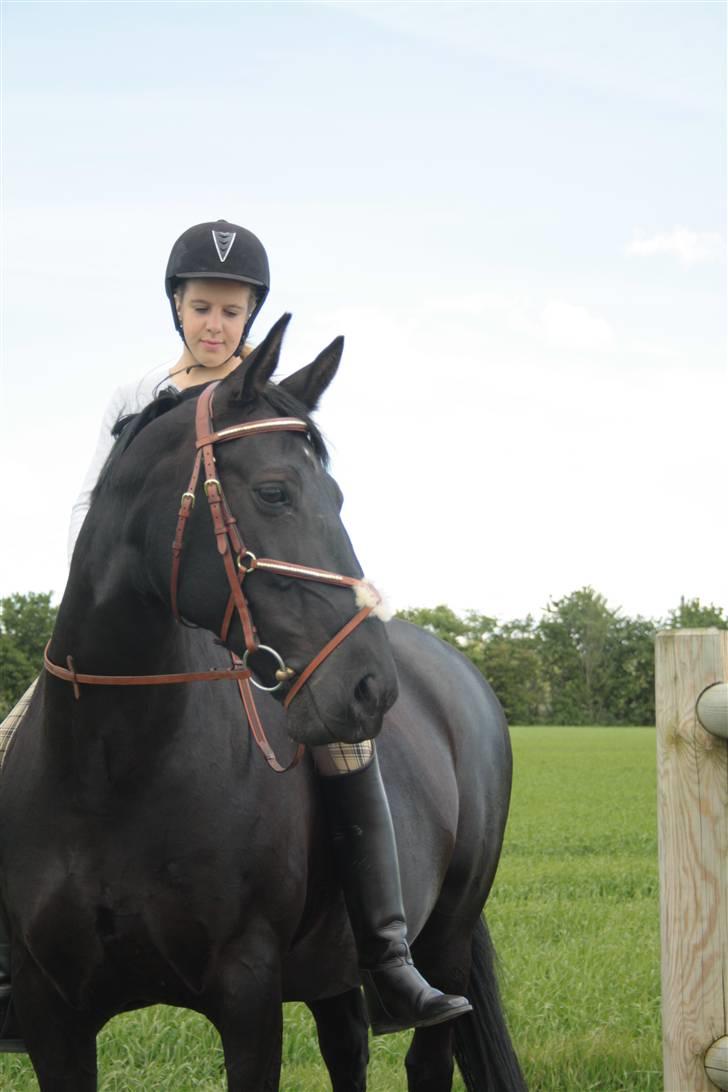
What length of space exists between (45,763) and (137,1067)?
272 centimetres

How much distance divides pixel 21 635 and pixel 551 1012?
238 feet

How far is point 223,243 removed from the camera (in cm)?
429

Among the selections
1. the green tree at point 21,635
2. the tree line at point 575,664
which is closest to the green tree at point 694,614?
the tree line at point 575,664

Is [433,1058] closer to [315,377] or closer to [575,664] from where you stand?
[315,377]

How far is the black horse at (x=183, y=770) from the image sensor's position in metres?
3.16

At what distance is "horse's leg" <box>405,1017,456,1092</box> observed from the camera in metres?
5.23

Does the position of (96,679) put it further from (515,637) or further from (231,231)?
(515,637)

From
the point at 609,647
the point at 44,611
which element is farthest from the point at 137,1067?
the point at 609,647

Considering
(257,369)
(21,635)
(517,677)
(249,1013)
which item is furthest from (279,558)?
(517,677)

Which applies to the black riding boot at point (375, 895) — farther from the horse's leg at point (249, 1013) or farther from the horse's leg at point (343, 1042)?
the horse's leg at point (343, 1042)

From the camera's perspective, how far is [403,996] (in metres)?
3.99

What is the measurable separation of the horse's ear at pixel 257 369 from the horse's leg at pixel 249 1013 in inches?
61.8

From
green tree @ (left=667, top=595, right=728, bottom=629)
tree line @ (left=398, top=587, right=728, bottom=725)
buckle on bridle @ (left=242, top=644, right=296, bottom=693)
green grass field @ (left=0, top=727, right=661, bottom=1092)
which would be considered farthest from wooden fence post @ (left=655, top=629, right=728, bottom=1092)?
green tree @ (left=667, top=595, right=728, bottom=629)

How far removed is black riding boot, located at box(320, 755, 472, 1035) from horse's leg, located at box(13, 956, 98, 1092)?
0.91 m
